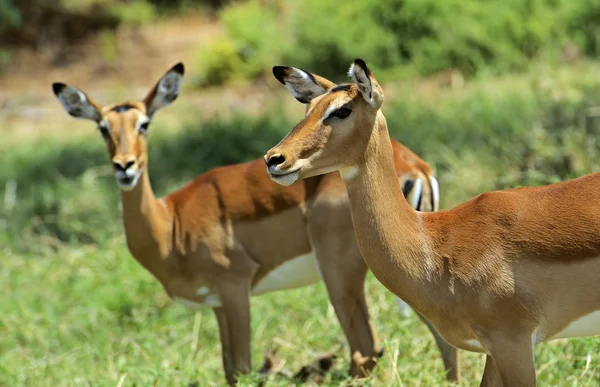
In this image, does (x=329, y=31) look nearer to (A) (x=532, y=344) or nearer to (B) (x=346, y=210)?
(B) (x=346, y=210)

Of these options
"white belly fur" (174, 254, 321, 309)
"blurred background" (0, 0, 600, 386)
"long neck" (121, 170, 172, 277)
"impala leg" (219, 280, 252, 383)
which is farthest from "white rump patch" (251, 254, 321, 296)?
"long neck" (121, 170, 172, 277)

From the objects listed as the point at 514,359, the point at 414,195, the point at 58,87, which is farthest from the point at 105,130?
the point at 514,359

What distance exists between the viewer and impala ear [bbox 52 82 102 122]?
5.25 meters

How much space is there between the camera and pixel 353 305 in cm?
477

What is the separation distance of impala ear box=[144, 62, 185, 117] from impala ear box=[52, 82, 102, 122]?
318 millimetres

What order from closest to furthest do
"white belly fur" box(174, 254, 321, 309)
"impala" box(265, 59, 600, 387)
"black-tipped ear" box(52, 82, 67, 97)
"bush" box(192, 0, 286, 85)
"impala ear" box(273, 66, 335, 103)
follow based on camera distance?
1. "impala" box(265, 59, 600, 387)
2. "impala ear" box(273, 66, 335, 103)
3. "white belly fur" box(174, 254, 321, 309)
4. "black-tipped ear" box(52, 82, 67, 97)
5. "bush" box(192, 0, 286, 85)

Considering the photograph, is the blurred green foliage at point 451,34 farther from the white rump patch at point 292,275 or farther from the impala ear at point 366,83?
the impala ear at point 366,83

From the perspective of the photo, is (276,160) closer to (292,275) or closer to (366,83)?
(366,83)

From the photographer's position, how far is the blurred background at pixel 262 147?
5.37 m

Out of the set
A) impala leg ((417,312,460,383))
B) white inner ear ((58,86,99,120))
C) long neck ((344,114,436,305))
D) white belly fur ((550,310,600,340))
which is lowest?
impala leg ((417,312,460,383))

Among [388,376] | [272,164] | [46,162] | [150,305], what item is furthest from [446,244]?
[46,162]

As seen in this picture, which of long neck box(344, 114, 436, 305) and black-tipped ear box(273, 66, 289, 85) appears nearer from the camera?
long neck box(344, 114, 436, 305)

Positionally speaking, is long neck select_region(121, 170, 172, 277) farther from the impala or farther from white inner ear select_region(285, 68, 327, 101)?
the impala

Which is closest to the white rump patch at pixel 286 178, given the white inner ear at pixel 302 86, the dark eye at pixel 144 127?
the white inner ear at pixel 302 86
